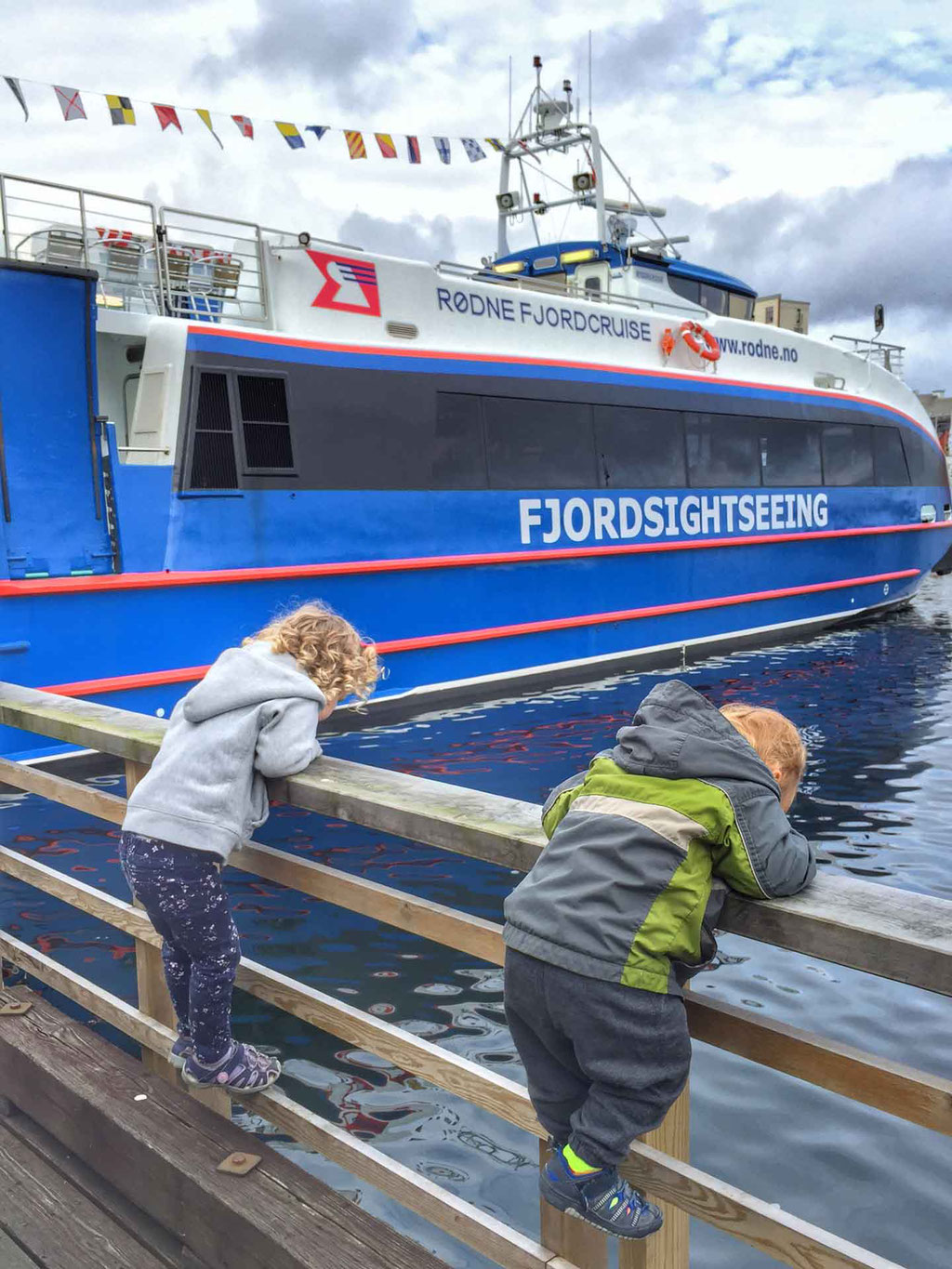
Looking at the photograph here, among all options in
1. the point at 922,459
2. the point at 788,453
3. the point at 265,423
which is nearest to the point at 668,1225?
the point at 265,423

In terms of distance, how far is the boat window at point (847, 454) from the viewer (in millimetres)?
12250

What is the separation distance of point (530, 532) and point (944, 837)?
14.4 ft

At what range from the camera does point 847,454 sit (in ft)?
41.1

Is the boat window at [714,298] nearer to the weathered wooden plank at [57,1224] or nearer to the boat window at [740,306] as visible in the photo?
the boat window at [740,306]

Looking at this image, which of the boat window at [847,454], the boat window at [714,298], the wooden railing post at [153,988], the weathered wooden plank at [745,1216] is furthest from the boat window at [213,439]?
the boat window at [847,454]

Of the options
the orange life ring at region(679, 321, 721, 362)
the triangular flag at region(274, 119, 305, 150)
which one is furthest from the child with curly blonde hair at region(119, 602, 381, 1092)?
the orange life ring at region(679, 321, 721, 362)

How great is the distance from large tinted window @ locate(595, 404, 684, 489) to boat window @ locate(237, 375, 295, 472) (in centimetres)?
302

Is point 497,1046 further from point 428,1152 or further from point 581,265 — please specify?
point 581,265

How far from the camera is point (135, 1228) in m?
2.11

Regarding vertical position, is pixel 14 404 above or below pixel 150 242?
below

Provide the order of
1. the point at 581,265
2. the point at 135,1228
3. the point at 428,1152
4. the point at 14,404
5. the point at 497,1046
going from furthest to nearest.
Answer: the point at 581,265
the point at 14,404
the point at 497,1046
the point at 428,1152
the point at 135,1228

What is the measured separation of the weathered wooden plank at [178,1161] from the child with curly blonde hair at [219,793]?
0.12 meters

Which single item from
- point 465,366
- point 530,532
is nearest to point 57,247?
point 465,366

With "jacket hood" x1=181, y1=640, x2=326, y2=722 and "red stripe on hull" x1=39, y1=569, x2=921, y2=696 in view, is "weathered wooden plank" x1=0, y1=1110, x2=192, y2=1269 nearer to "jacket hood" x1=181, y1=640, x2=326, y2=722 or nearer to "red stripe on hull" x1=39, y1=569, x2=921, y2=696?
"jacket hood" x1=181, y1=640, x2=326, y2=722
